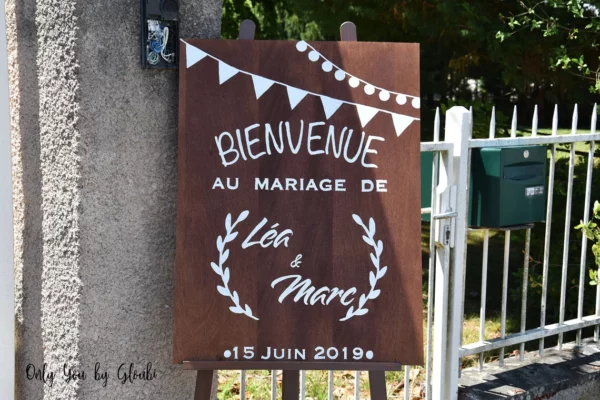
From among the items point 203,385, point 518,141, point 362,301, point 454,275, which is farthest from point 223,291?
point 518,141

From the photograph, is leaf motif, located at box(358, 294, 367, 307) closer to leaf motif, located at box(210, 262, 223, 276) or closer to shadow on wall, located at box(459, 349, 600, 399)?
leaf motif, located at box(210, 262, 223, 276)

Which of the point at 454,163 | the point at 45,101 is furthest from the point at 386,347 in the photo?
the point at 45,101

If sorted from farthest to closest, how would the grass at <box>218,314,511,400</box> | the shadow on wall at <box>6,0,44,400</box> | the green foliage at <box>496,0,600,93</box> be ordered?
1. the green foliage at <box>496,0,600,93</box>
2. the grass at <box>218,314,511,400</box>
3. the shadow on wall at <box>6,0,44,400</box>

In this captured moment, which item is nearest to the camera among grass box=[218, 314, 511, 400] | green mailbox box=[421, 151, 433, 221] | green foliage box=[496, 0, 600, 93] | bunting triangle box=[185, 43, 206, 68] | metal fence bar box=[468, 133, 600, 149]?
bunting triangle box=[185, 43, 206, 68]

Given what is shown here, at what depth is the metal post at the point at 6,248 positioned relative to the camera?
8.96ft

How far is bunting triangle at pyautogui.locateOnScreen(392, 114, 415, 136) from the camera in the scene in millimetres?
2707

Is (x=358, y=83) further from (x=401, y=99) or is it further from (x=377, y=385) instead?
(x=377, y=385)

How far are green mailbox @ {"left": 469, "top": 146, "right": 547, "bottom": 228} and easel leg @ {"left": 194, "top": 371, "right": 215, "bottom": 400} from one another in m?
1.66

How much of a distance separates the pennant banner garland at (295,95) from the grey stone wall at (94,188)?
17 centimetres

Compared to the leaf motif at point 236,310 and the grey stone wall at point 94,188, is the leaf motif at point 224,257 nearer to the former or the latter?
the leaf motif at point 236,310

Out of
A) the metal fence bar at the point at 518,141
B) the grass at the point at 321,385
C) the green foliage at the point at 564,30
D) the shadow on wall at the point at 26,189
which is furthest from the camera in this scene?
the green foliage at the point at 564,30

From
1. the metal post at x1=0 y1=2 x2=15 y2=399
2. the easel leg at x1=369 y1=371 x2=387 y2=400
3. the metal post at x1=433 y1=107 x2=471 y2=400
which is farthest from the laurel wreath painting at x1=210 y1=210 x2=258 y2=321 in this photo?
the metal post at x1=433 y1=107 x2=471 y2=400

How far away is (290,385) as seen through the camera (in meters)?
2.76

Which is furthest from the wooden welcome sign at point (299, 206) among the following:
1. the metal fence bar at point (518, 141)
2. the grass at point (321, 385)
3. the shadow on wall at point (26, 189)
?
the grass at point (321, 385)
